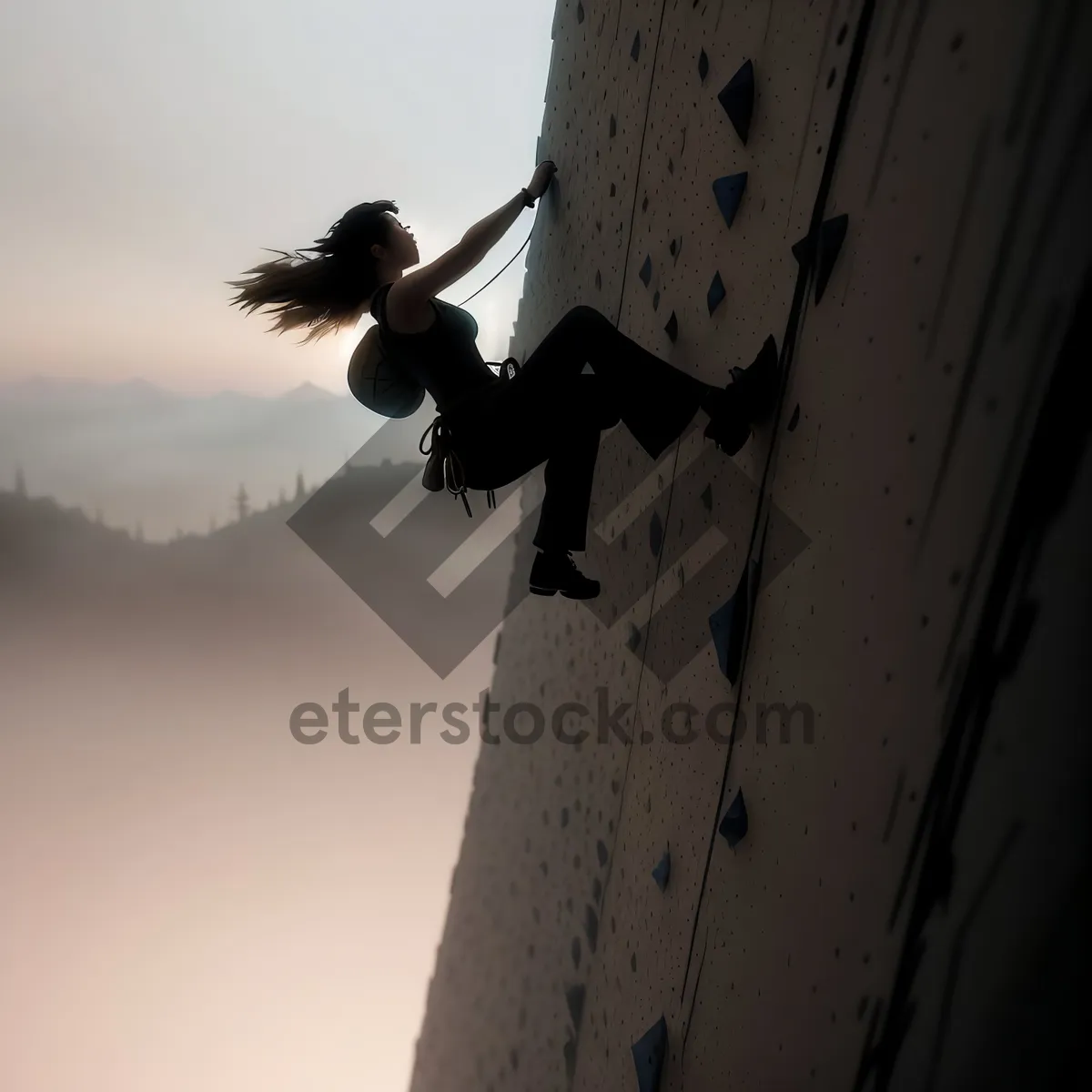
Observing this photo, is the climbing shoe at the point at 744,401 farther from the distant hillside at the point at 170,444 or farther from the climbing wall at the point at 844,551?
the distant hillside at the point at 170,444

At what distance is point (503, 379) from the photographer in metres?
0.99

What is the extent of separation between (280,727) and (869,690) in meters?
1.93

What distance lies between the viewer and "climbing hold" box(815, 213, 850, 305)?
0.61m

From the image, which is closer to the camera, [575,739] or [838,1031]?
[838,1031]

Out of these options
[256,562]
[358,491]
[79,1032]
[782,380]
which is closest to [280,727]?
[256,562]

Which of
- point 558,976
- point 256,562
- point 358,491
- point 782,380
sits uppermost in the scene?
point 358,491

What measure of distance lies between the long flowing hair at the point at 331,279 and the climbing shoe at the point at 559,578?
428 mm

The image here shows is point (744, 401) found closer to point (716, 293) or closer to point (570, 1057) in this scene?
point (716, 293)

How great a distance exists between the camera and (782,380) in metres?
0.70

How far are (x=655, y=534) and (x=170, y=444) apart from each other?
4.53 ft

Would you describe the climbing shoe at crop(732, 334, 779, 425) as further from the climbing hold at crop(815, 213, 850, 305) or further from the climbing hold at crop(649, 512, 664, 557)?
the climbing hold at crop(649, 512, 664, 557)

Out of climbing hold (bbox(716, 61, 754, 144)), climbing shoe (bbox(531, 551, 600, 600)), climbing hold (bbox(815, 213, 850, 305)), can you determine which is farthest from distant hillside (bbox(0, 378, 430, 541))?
climbing hold (bbox(815, 213, 850, 305))

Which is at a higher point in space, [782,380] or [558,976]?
[782,380]

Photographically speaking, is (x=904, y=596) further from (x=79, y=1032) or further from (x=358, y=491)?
(x=79, y=1032)
